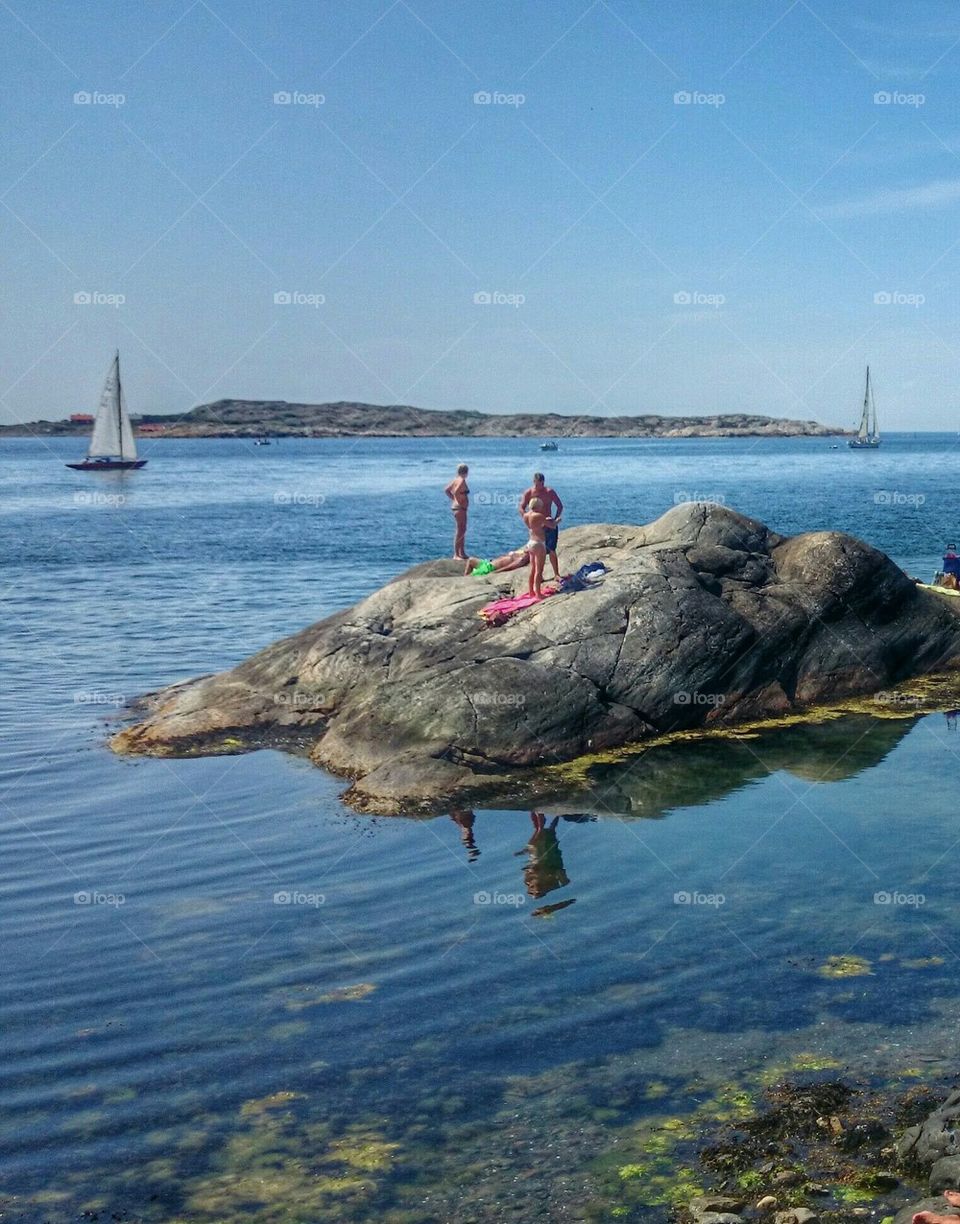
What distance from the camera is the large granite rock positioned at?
20.4 meters

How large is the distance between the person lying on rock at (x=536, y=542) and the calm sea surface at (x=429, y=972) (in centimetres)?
485

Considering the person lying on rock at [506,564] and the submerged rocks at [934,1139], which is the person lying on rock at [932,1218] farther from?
the person lying on rock at [506,564]

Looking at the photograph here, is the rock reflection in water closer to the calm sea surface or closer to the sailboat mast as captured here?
the calm sea surface

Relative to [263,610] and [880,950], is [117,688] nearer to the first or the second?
[263,610]

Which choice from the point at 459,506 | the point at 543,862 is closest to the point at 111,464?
the point at 459,506

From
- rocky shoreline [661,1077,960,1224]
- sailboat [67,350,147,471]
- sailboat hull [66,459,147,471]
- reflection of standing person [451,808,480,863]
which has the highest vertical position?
sailboat [67,350,147,471]

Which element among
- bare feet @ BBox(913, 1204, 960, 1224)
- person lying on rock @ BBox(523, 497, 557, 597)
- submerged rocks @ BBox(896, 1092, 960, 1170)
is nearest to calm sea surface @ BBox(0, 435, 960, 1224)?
submerged rocks @ BBox(896, 1092, 960, 1170)

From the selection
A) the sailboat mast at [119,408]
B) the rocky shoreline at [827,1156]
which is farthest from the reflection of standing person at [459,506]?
the sailboat mast at [119,408]

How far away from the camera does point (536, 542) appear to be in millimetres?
24109

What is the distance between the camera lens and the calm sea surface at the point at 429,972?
960cm

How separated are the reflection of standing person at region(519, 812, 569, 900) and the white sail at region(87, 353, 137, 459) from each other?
284 feet

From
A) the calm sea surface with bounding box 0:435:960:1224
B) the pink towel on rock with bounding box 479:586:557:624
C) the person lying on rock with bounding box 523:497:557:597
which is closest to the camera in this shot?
the calm sea surface with bounding box 0:435:960:1224

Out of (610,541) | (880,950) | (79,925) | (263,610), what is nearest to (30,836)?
(79,925)

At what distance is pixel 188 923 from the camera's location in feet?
47.0
